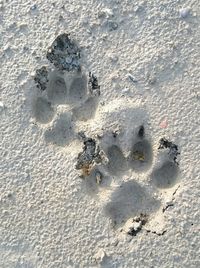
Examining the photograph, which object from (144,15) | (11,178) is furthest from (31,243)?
(144,15)

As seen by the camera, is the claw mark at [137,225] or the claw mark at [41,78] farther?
the claw mark at [41,78]

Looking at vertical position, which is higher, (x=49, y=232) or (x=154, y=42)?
(x=154, y=42)

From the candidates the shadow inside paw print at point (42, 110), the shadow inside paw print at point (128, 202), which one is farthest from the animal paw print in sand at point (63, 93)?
the shadow inside paw print at point (128, 202)

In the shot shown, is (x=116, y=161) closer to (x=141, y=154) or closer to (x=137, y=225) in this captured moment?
(x=141, y=154)

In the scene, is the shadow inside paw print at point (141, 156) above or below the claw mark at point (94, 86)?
below

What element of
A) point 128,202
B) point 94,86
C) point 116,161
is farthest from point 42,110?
point 128,202

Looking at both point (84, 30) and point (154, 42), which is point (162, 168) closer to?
point (154, 42)

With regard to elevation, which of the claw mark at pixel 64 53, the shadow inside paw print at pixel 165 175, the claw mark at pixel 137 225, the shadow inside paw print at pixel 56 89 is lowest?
the claw mark at pixel 137 225

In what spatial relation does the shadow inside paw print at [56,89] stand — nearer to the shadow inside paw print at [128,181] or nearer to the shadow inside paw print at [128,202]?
the shadow inside paw print at [128,181]
